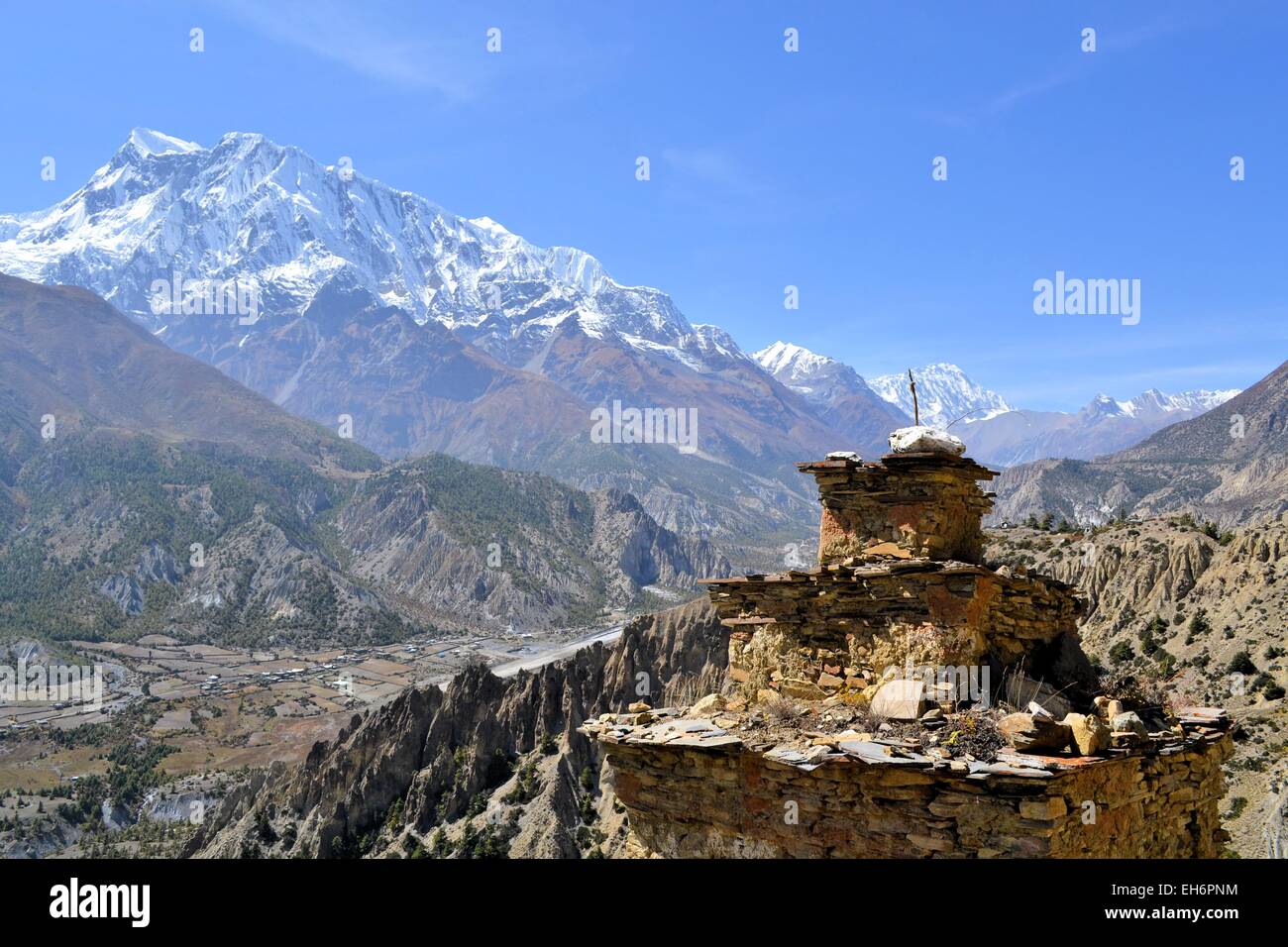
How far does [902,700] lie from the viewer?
9836mm

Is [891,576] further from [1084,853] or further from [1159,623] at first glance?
[1159,623]

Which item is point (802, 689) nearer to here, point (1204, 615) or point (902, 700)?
point (902, 700)

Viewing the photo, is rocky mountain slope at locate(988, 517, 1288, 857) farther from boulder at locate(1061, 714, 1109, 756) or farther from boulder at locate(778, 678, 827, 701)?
boulder at locate(1061, 714, 1109, 756)

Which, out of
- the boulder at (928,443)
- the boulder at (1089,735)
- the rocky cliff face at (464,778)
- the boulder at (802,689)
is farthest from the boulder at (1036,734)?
the rocky cliff face at (464,778)

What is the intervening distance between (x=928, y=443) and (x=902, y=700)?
12.7ft

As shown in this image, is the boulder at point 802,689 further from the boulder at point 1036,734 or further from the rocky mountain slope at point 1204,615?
the rocky mountain slope at point 1204,615

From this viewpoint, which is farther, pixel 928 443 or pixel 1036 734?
pixel 928 443

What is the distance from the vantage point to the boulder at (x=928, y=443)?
1249cm

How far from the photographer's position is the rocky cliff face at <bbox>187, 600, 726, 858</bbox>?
→ 50.7 m

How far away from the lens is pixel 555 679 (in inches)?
2621

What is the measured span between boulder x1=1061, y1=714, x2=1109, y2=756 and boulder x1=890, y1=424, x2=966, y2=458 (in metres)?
4.20

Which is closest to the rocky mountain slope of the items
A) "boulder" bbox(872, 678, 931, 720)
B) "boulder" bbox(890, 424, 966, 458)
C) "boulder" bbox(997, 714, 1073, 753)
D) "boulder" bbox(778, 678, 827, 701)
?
"boulder" bbox(890, 424, 966, 458)

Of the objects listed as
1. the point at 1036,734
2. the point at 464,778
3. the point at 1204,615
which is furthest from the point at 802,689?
the point at 1204,615

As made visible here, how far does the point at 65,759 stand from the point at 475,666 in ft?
209
